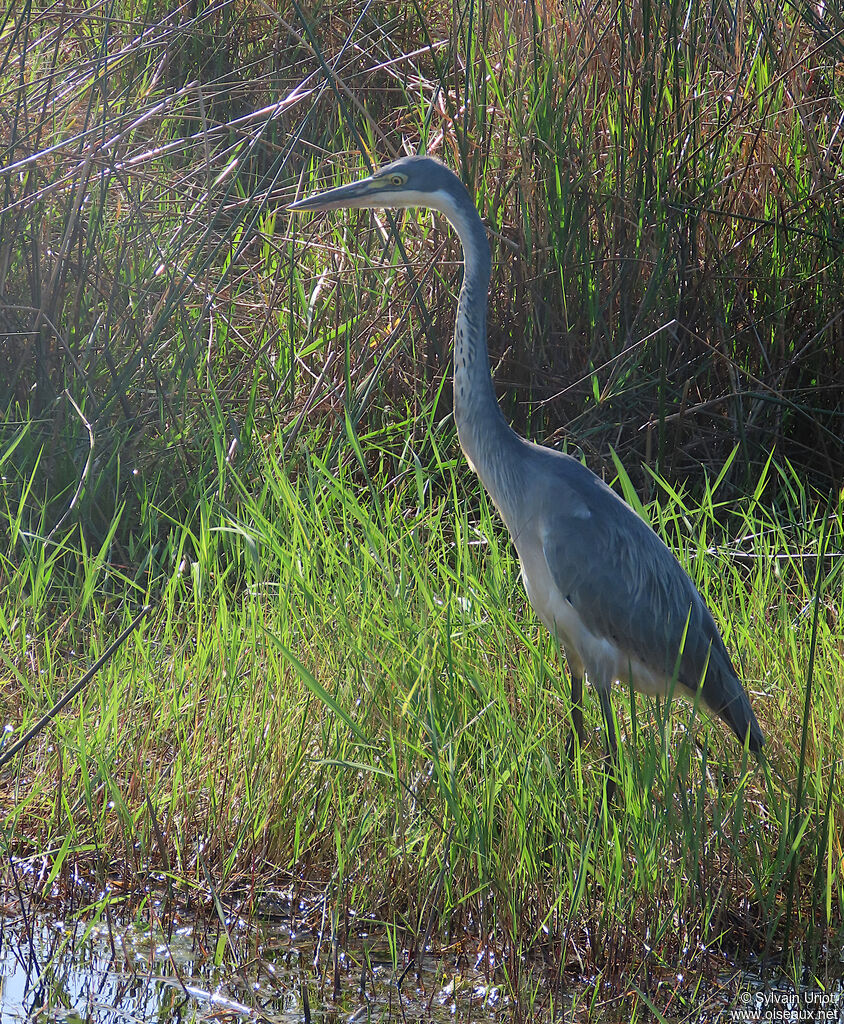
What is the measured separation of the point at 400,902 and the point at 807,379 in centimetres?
319

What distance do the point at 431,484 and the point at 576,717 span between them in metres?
1.56

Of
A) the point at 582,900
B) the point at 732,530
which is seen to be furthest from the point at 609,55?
the point at 582,900

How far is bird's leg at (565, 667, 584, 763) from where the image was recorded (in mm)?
3033

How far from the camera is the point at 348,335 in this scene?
4504 millimetres

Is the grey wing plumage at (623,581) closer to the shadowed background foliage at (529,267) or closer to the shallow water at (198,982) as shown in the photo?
the shadowed background foliage at (529,267)

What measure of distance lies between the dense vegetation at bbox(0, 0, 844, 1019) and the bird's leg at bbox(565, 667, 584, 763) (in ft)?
0.14

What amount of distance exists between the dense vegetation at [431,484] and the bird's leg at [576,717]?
4 cm

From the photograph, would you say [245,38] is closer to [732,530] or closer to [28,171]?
[28,171]

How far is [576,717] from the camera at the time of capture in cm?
316

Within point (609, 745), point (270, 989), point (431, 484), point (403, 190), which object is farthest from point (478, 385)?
point (270, 989)

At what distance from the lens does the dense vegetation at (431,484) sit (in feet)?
8.59

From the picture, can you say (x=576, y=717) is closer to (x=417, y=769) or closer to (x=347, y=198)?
(x=417, y=769)

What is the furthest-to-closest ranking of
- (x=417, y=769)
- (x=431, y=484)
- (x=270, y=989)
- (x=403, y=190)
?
(x=431, y=484) < (x=403, y=190) < (x=417, y=769) < (x=270, y=989)

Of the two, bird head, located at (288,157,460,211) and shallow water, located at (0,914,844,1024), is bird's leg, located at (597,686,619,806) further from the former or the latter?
bird head, located at (288,157,460,211)
